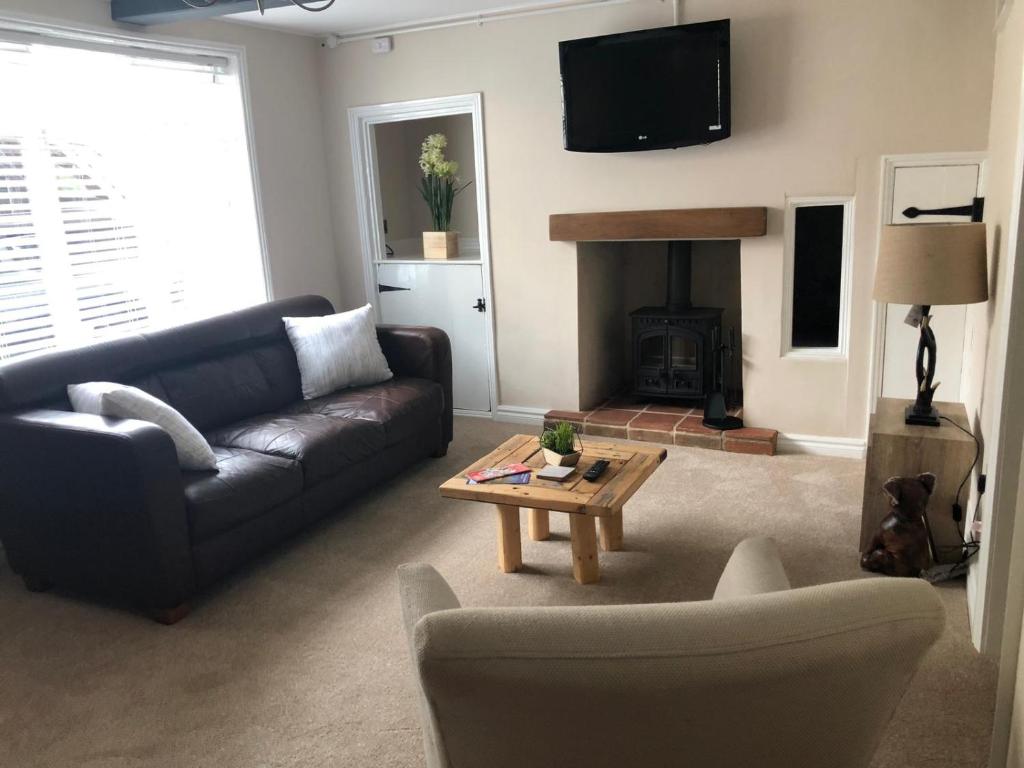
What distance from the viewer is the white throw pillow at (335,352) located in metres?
4.26

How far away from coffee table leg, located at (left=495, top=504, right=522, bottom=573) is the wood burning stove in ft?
6.55

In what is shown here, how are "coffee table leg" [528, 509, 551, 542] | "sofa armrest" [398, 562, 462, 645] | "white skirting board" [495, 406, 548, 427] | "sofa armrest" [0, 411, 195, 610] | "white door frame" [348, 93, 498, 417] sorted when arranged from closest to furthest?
"sofa armrest" [398, 562, 462, 645] < "sofa armrest" [0, 411, 195, 610] < "coffee table leg" [528, 509, 551, 542] < "white door frame" [348, 93, 498, 417] < "white skirting board" [495, 406, 548, 427]

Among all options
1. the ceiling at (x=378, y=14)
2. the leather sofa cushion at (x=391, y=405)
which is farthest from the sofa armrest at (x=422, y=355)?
the ceiling at (x=378, y=14)


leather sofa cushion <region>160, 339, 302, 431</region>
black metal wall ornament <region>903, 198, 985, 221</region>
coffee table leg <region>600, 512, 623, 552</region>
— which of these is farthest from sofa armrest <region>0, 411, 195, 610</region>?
black metal wall ornament <region>903, 198, 985, 221</region>

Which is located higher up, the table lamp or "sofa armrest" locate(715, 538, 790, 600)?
the table lamp

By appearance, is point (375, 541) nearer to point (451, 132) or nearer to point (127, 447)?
point (127, 447)

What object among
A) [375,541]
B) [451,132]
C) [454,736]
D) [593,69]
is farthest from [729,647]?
[451,132]

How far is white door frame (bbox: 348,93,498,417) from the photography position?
16.3 ft

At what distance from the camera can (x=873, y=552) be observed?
3086 mm

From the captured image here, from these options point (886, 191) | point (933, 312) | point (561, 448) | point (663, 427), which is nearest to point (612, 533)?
point (561, 448)

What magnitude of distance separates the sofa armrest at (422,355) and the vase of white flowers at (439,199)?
0.93m

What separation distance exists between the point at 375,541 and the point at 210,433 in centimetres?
92

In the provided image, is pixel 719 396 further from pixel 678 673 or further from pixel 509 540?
pixel 678 673

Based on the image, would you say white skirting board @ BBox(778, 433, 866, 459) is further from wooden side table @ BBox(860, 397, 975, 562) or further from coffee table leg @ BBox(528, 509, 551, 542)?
coffee table leg @ BBox(528, 509, 551, 542)
